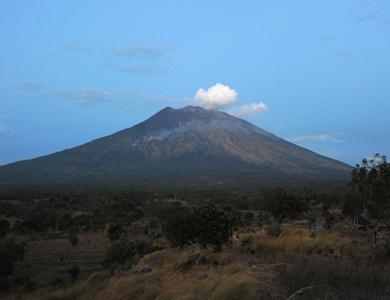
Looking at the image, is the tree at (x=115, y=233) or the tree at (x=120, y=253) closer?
the tree at (x=120, y=253)

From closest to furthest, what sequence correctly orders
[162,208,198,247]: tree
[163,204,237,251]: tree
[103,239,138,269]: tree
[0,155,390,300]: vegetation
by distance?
1. [0,155,390,300]: vegetation
2. [163,204,237,251]: tree
3. [103,239,138,269]: tree
4. [162,208,198,247]: tree

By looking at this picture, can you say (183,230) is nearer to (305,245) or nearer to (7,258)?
(305,245)

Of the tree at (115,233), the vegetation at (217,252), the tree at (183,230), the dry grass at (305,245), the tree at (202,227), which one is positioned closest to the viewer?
the vegetation at (217,252)

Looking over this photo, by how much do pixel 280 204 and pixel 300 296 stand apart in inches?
850

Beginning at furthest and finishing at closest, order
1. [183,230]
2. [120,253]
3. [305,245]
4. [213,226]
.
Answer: [183,230] < [120,253] < [213,226] < [305,245]

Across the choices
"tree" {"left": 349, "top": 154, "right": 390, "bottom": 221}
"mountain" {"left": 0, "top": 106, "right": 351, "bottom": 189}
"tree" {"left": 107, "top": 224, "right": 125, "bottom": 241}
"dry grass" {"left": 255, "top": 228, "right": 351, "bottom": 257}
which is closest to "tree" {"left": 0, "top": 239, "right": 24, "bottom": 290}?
"tree" {"left": 107, "top": 224, "right": 125, "bottom": 241}

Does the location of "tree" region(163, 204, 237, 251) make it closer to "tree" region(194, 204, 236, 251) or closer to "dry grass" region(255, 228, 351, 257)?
"tree" region(194, 204, 236, 251)

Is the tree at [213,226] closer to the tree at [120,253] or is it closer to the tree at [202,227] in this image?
the tree at [202,227]

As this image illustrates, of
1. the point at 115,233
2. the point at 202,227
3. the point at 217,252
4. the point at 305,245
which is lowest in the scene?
the point at 115,233

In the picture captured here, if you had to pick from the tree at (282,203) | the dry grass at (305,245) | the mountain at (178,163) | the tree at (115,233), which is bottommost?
the tree at (115,233)

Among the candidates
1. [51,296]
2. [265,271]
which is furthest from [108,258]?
[265,271]

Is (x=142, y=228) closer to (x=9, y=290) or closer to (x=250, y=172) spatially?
(x=9, y=290)

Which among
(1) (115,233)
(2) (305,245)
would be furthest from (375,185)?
(1) (115,233)

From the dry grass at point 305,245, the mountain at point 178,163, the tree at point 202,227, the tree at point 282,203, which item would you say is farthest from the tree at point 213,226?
the mountain at point 178,163
